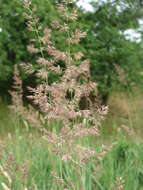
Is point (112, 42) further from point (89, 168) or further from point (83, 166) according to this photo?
point (83, 166)

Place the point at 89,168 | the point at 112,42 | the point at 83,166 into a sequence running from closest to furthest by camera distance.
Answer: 1. the point at 83,166
2. the point at 89,168
3. the point at 112,42

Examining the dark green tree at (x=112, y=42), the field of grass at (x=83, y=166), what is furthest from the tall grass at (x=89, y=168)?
the dark green tree at (x=112, y=42)

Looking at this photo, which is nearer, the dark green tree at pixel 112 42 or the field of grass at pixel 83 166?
the field of grass at pixel 83 166

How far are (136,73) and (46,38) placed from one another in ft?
26.2

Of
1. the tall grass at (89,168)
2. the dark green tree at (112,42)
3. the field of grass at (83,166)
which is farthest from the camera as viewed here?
the dark green tree at (112,42)

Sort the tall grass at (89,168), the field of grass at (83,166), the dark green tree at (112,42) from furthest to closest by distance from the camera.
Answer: the dark green tree at (112,42), the tall grass at (89,168), the field of grass at (83,166)

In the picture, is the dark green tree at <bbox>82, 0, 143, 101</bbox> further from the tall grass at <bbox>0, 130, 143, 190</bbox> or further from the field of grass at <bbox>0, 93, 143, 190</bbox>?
the tall grass at <bbox>0, 130, 143, 190</bbox>

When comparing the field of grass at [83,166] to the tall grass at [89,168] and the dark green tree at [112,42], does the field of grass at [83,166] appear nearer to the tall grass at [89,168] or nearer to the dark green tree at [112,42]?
the tall grass at [89,168]

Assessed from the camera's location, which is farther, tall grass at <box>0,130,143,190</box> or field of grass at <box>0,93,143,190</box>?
tall grass at <box>0,130,143,190</box>

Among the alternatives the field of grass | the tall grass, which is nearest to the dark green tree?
the field of grass

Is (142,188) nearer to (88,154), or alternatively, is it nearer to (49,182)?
(49,182)

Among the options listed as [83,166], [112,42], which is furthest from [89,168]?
[112,42]

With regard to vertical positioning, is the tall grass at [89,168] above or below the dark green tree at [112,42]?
below

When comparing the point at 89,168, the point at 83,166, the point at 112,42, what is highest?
the point at 112,42
